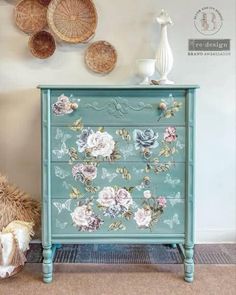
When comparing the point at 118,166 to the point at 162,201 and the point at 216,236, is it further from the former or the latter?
the point at 216,236

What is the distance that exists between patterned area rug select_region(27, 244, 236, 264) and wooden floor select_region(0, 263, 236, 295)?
71mm

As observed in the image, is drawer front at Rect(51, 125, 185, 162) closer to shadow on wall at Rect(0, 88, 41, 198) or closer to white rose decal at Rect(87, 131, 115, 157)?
white rose decal at Rect(87, 131, 115, 157)

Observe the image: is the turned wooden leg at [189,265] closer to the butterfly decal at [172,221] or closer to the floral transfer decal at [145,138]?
the butterfly decal at [172,221]

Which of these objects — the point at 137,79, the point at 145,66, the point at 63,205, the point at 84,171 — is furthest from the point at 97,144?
the point at 137,79

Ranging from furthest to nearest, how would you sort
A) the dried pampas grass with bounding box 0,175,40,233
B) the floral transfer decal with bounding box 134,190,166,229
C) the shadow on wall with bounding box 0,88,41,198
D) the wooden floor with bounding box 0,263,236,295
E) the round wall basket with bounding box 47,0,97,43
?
the shadow on wall with bounding box 0,88,41,198, the round wall basket with bounding box 47,0,97,43, the dried pampas grass with bounding box 0,175,40,233, the floral transfer decal with bounding box 134,190,166,229, the wooden floor with bounding box 0,263,236,295

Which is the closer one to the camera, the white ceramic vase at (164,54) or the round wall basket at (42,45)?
the white ceramic vase at (164,54)

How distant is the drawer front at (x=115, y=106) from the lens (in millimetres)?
2154

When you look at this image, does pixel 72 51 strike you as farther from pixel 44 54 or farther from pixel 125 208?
pixel 125 208

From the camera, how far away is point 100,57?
2.66 metres

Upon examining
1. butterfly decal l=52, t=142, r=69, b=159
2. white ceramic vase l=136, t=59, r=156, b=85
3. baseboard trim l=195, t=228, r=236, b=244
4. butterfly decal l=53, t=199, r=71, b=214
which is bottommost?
baseboard trim l=195, t=228, r=236, b=244

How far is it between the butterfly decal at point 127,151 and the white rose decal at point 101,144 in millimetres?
59

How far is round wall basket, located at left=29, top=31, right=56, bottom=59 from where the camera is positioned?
8.61ft

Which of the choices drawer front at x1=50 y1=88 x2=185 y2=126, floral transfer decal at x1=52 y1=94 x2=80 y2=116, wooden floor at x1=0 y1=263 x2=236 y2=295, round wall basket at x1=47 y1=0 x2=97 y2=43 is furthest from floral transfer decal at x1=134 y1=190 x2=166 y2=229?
round wall basket at x1=47 y1=0 x2=97 y2=43

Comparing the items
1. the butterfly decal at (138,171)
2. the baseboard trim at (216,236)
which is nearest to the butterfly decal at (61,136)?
the butterfly decal at (138,171)
